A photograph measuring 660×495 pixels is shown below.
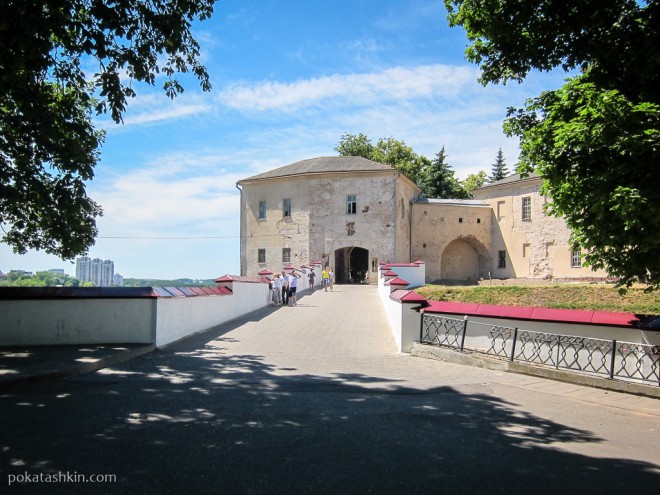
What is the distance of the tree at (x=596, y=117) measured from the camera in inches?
286

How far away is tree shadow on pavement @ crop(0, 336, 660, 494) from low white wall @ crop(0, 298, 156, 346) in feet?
10.5

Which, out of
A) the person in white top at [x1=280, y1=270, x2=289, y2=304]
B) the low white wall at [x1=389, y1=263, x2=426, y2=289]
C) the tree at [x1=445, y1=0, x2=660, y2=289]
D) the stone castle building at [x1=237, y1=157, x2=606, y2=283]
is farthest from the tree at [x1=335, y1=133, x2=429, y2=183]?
the tree at [x1=445, y1=0, x2=660, y2=289]

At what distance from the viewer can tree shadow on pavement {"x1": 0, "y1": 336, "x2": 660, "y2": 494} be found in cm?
404

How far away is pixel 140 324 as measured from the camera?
35.2 ft

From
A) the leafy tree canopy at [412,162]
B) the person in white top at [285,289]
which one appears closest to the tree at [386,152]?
the leafy tree canopy at [412,162]

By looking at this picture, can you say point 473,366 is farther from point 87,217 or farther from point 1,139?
point 1,139

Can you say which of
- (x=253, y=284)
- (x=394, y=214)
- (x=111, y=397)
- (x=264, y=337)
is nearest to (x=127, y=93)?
(x=111, y=397)

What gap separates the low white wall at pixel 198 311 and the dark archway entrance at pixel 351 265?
22577 mm

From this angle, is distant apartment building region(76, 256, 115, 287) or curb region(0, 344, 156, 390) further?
distant apartment building region(76, 256, 115, 287)

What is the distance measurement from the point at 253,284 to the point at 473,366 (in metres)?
12.4

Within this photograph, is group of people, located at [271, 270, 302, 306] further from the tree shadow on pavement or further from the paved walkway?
the tree shadow on pavement

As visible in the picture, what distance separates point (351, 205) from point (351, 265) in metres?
7.66

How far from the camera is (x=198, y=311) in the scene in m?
13.7

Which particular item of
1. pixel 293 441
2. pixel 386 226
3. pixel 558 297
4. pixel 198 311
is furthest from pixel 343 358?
pixel 386 226
